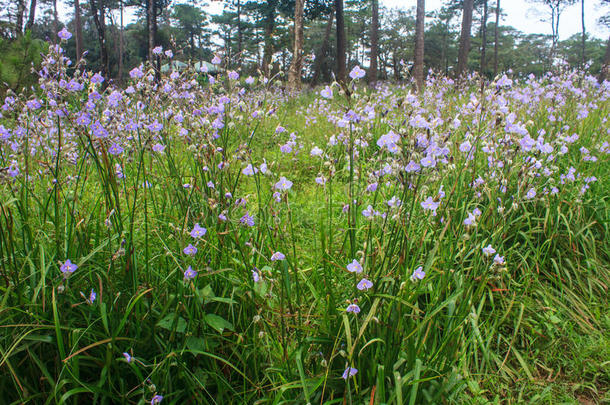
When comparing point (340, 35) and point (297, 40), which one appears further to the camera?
point (340, 35)

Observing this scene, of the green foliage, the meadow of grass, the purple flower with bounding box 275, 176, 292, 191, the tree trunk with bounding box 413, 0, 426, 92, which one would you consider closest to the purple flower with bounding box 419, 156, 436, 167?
the meadow of grass

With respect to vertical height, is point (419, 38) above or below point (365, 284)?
above

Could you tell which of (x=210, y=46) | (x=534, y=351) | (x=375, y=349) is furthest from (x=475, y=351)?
(x=210, y=46)

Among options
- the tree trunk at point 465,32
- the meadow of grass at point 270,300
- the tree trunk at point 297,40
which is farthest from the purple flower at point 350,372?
the tree trunk at point 465,32

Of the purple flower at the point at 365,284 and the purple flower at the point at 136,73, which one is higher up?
the purple flower at the point at 136,73

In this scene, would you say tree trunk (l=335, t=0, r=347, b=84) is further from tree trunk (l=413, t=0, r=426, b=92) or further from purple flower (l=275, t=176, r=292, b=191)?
purple flower (l=275, t=176, r=292, b=191)

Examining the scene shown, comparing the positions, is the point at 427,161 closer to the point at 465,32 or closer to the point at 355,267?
the point at 355,267

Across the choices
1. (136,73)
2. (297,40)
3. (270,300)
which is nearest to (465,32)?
(297,40)

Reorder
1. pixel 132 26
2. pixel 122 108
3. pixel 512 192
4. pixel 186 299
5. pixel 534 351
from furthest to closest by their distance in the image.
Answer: pixel 132 26, pixel 512 192, pixel 122 108, pixel 534 351, pixel 186 299

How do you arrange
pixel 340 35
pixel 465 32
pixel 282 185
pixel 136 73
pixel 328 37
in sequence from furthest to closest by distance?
pixel 328 37 → pixel 340 35 → pixel 465 32 → pixel 136 73 → pixel 282 185

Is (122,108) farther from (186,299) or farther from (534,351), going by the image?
(534,351)

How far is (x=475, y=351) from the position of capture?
6.29 ft

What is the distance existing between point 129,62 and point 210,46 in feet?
48.8

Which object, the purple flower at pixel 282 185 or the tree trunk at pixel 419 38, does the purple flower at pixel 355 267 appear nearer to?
the purple flower at pixel 282 185
